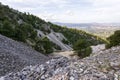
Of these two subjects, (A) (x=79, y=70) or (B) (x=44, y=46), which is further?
(B) (x=44, y=46)

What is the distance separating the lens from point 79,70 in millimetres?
19328

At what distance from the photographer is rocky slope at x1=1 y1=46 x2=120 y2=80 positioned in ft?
61.5

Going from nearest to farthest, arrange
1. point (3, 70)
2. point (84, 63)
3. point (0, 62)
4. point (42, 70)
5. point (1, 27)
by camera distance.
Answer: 1. point (84, 63)
2. point (42, 70)
3. point (3, 70)
4. point (0, 62)
5. point (1, 27)

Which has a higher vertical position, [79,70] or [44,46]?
[79,70]

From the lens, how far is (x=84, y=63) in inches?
806

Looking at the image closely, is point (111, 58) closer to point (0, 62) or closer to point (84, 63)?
point (84, 63)

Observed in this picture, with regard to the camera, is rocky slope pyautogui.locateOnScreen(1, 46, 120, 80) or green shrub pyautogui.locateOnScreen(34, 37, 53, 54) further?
green shrub pyautogui.locateOnScreen(34, 37, 53, 54)

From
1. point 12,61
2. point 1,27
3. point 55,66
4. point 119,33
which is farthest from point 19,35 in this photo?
point 55,66

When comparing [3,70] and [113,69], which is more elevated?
[113,69]

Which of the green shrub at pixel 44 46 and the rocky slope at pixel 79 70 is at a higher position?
A: the rocky slope at pixel 79 70

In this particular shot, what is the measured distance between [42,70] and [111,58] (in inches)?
214

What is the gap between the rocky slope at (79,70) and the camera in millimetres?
18739

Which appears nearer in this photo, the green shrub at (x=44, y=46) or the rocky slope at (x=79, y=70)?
the rocky slope at (x=79, y=70)

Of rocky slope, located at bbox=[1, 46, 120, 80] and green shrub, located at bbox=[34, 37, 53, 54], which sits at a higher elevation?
rocky slope, located at bbox=[1, 46, 120, 80]
